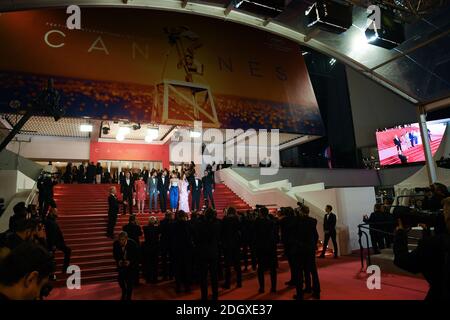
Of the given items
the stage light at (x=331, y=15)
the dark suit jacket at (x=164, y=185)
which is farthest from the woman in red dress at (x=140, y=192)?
the stage light at (x=331, y=15)

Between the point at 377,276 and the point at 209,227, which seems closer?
the point at 209,227

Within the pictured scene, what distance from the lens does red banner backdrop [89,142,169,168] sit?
764 inches

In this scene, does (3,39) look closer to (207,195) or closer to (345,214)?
(207,195)

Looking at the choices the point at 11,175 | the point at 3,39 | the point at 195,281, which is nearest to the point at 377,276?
the point at 195,281

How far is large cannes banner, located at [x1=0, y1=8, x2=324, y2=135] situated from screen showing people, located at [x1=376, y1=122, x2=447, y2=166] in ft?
19.0

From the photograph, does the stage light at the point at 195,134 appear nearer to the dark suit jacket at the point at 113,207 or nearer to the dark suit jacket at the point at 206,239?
the dark suit jacket at the point at 113,207

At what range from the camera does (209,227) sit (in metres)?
5.51

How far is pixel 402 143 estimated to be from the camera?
19953 millimetres

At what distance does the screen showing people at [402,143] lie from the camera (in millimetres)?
18812

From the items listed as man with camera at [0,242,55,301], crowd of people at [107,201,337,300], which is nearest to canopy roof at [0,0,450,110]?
crowd of people at [107,201,337,300]

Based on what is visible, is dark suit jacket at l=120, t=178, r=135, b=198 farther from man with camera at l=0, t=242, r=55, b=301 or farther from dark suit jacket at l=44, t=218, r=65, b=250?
man with camera at l=0, t=242, r=55, b=301

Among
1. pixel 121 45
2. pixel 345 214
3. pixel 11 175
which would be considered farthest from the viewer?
pixel 121 45

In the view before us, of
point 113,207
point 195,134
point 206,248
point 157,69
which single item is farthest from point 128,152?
point 206,248
